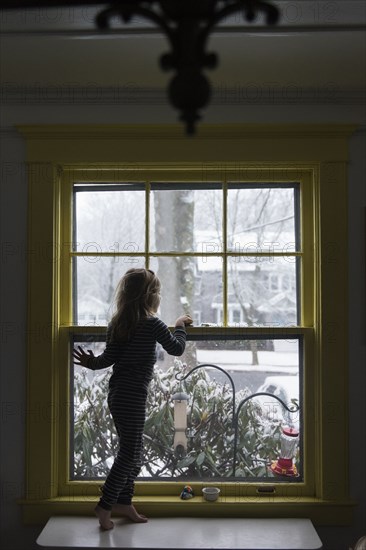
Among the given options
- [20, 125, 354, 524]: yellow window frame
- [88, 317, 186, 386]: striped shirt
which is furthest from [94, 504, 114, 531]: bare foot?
[88, 317, 186, 386]: striped shirt

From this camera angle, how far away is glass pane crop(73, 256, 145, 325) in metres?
3.24

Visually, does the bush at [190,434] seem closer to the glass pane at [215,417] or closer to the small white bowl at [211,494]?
the glass pane at [215,417]

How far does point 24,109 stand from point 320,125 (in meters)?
1.39

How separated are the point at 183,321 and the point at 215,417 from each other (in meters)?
0.50

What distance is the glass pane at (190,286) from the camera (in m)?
3.24

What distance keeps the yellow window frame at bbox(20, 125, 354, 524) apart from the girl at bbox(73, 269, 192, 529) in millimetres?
215

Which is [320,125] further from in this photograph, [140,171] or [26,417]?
[26,417]

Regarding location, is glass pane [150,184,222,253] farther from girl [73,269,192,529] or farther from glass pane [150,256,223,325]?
girl [73,269,192,529]

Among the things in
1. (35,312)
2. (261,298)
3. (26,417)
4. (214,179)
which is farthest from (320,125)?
(26,417)

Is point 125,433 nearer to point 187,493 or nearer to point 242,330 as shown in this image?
point 187,493

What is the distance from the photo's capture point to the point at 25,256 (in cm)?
315

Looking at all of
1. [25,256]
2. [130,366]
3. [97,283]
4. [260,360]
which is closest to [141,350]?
[130,366]

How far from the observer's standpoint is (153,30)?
97.2 inches

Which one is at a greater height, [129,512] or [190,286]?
[190,286]
